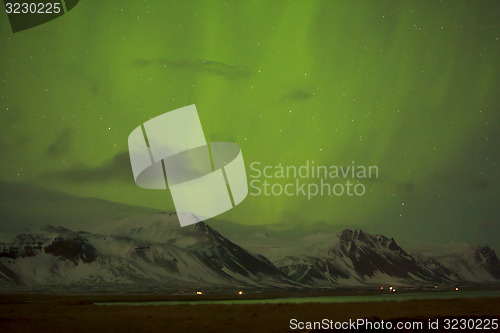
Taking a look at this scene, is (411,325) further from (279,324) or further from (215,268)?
(215,268)

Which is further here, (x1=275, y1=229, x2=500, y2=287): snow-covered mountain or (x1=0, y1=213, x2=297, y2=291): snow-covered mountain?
(x1=275, y1=229, x2=500, y2=287): snow-covered mountain

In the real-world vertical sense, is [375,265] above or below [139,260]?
below

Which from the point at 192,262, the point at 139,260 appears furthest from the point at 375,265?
the point at 139,260

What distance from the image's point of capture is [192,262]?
149 meters

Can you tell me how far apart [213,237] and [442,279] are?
72736 millimetres

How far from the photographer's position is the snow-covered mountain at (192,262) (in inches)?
5079

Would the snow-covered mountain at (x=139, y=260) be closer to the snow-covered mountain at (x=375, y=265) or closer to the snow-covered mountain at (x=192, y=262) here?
the snow-covered mountain at (x=192, y=262)

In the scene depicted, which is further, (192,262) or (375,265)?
(375,265)

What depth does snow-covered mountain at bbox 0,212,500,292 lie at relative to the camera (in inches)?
5079

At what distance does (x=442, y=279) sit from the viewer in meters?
156

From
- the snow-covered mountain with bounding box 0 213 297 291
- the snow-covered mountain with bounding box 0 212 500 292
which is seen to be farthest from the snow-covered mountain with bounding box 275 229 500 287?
the snow-covered mountain with bounding box 0 213 297 291

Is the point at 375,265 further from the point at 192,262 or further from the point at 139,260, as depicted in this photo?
the point at 139,260

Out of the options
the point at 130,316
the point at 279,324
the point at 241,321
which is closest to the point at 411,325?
the point at 279,324

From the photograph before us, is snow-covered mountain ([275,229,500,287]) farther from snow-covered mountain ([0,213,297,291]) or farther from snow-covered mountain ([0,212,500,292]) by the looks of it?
snow-covered mountain ([0,213,297,291])
